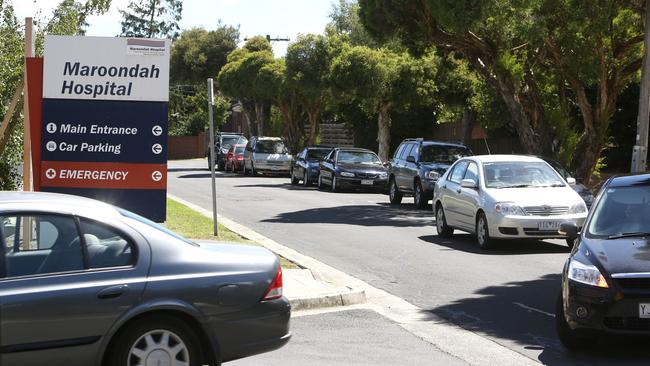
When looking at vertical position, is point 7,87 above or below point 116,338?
above

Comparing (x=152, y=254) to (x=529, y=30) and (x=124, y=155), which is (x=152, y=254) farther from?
(x=529, y=30)

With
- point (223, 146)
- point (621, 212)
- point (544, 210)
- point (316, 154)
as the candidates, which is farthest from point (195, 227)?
point (223, 146)

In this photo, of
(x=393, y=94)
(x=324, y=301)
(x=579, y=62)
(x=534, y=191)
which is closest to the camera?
(x=324, y=301)

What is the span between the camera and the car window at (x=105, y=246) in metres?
6.26

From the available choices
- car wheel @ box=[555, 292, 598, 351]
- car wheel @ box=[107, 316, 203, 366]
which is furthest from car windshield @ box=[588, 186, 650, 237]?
car wheel @ box=[107, 316, 203, 366]

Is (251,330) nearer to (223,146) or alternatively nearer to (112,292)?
(112,292)

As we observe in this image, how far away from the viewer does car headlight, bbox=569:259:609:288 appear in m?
7.67

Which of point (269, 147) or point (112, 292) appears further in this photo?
point (269, 147)

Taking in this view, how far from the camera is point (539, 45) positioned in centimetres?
2320

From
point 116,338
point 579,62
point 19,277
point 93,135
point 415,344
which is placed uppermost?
point 579,62

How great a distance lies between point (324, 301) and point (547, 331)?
98.8 inches

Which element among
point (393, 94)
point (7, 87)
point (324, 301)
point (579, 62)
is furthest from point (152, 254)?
point (393, 94)

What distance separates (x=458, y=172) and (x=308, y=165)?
18.5 metres

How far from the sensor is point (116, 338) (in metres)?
6.20
